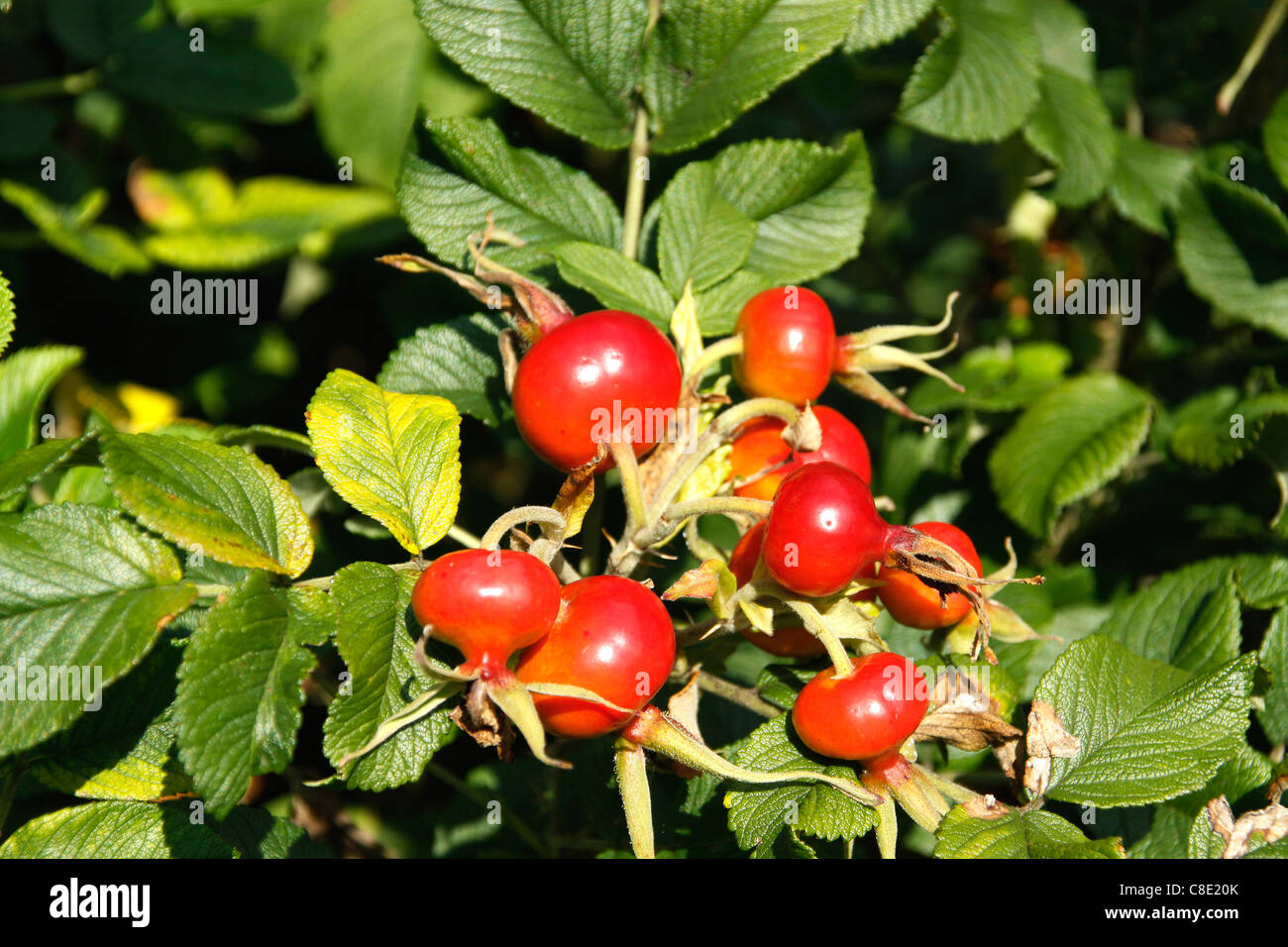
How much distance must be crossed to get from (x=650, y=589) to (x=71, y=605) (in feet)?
2.21

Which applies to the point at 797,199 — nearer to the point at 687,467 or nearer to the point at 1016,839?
the point at 687,467

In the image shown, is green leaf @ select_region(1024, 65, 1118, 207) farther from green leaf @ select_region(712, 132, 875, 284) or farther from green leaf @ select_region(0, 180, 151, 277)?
green leaf @ select_region(0, 180, 151, 277)

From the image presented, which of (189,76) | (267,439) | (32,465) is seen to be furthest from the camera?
(189,76)

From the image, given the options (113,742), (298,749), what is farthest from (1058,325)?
(113,742)

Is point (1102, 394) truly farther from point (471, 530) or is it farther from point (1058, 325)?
point (471, 530)

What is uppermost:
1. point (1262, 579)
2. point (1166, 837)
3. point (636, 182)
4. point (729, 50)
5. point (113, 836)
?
point (729, 50)

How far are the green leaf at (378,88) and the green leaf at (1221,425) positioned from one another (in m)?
1.79

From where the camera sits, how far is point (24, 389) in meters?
1.72

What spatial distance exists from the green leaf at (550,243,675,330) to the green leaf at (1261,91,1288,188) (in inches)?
49.3

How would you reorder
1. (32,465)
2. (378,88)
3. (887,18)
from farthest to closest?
(378,88) < (887,18) < (32,465)

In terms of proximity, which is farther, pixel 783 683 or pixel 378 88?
pixel 378 88

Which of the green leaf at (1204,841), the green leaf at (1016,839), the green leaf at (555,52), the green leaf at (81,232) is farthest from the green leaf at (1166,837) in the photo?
the green leaf at (81,232)

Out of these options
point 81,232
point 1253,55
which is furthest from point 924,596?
point 81,232
